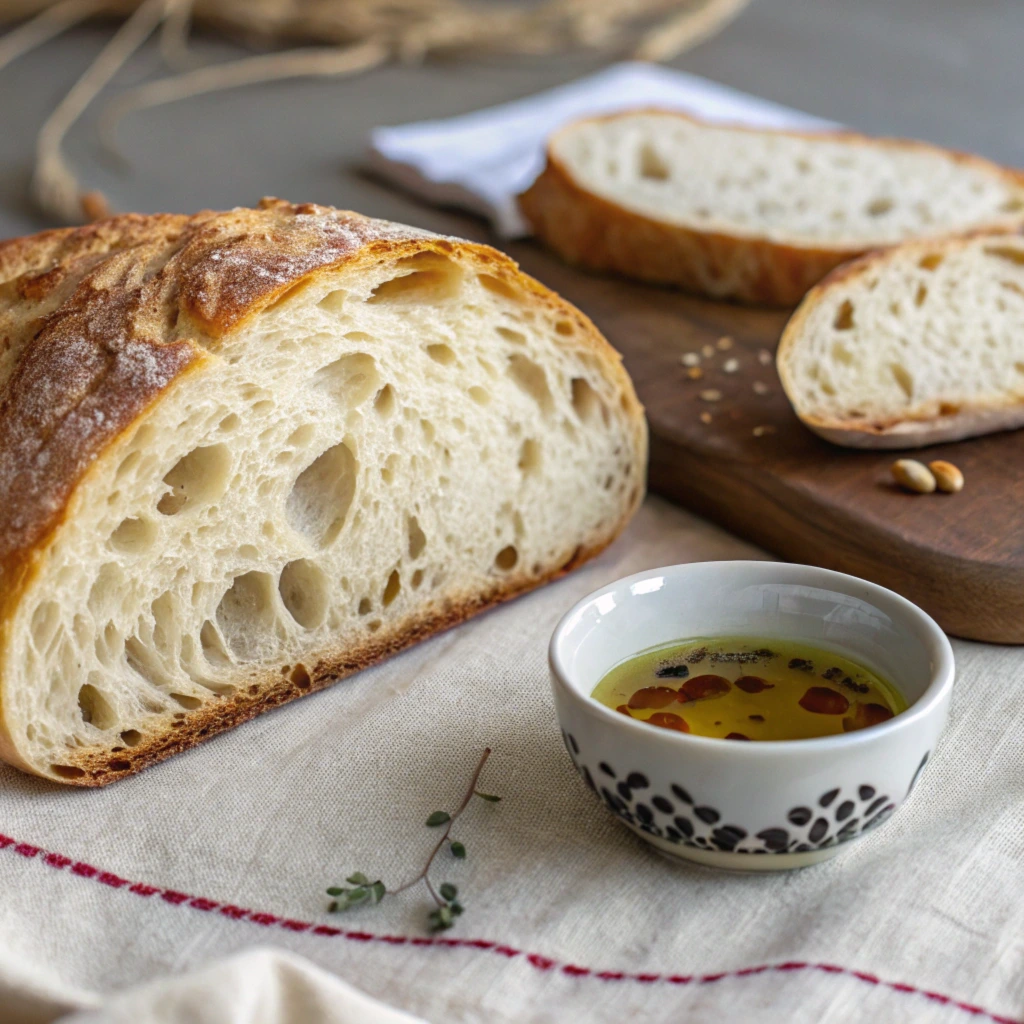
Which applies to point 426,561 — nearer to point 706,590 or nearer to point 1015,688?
point 706,590

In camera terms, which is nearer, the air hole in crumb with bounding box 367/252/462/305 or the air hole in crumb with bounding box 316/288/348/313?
the air hole in crumb with bounding box 316/288/348/313

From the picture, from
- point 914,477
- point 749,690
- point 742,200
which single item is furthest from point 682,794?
point 742,200

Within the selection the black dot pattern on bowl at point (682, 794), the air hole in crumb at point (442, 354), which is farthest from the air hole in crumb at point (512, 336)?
the black dot pattern on bowl at point (682, 794)

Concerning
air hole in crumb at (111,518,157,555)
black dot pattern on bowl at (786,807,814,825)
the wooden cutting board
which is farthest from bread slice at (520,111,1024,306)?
black dot pattern on bowl at (786,807,814,825)

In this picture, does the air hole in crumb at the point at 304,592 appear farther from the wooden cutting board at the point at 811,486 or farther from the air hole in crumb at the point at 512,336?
the wooden cutting board at the point at 811,486

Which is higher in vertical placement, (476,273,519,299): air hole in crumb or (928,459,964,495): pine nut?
(476,273,519,299): air hole in crumb

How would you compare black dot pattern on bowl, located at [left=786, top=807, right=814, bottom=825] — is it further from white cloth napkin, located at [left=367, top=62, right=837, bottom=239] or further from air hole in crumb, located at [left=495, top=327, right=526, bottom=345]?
white cloth napkin, located at [left=367, top=62, right=837, bottom=239]

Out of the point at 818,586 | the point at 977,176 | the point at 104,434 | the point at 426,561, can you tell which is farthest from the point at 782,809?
the point at 977,176
